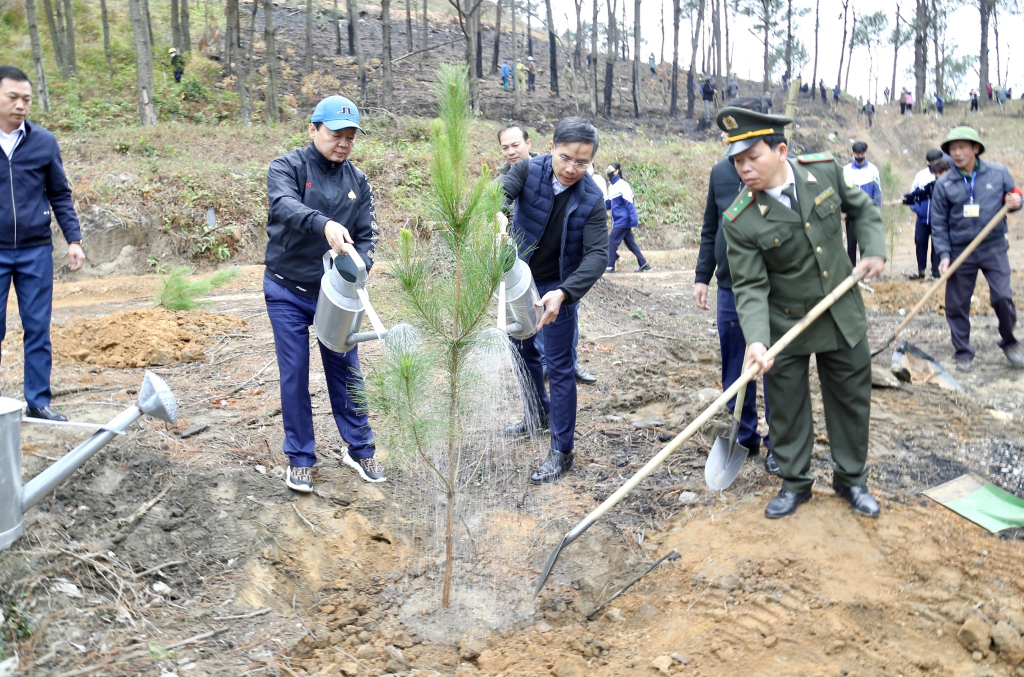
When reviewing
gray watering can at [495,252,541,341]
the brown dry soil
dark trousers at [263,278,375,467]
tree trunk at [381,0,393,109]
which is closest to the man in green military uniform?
the brown dry soil

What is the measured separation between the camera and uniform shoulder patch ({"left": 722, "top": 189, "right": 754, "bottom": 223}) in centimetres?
324

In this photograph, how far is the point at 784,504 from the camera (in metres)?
3.44

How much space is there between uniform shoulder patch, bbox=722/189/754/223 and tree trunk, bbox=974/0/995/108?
1451 inches

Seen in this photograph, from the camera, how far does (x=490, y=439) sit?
3424 mm

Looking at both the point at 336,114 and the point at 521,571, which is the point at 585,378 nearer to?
the point at 521,571

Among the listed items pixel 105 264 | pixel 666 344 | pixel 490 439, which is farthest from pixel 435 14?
pixel 490 439

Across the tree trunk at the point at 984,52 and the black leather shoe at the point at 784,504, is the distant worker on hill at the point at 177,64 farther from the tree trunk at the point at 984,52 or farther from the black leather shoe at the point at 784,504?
the tree trunk at the point at 984,52

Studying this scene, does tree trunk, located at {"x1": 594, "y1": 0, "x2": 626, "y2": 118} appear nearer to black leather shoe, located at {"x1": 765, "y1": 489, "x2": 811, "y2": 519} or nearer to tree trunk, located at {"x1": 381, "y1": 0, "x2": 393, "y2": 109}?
tree trunk, located at {"x1": 381, "y1": 0, "x2": 393, "y2": 109}

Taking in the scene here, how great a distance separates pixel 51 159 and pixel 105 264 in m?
7.98

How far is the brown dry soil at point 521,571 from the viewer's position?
258 centimetres

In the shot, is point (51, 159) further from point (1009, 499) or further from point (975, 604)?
point (1009, 499)

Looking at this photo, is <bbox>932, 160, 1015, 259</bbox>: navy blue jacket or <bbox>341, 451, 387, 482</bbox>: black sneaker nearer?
<bbox>341, 451, 387, 482</bbox>: black sneaker

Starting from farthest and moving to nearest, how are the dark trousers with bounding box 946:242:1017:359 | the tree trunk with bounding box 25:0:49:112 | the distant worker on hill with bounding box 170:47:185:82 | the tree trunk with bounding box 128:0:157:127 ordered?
1. the distant worker on hill with bounding box 170:47:185:82
2. the tree trunk with bounding box 25:0:49:112
3. the tree trunk with bounding box 128:0:157:127
4. the dark trousers with bounding box 946:242:1017:359

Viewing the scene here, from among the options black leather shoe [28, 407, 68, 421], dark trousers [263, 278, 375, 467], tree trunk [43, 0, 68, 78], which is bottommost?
black leather shoe [28, 407, 68, 421]
